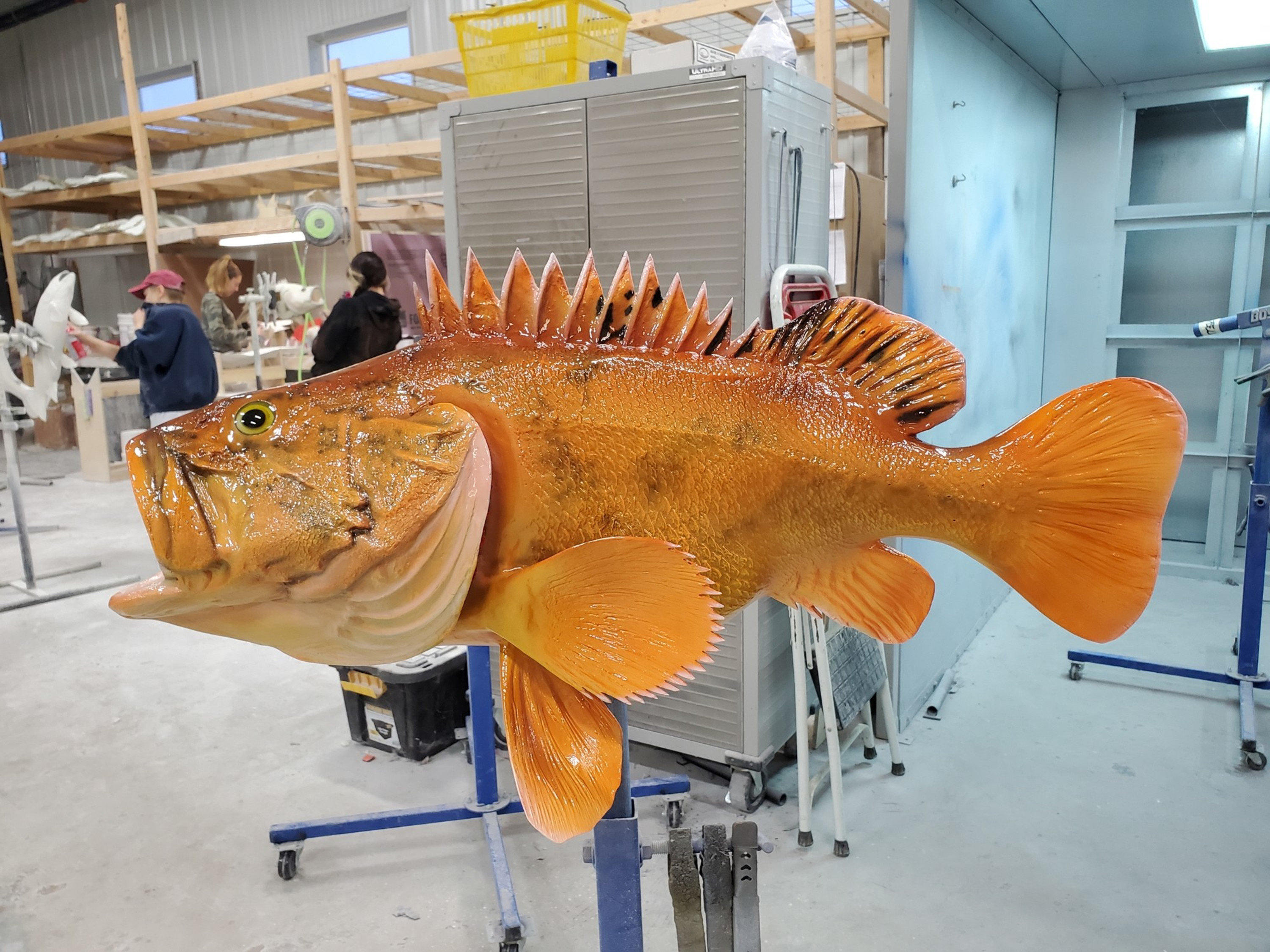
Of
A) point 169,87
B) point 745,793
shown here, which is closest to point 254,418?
point 745,793

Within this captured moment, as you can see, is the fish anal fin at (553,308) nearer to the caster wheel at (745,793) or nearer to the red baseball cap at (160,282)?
the caster wheel at (745,793)

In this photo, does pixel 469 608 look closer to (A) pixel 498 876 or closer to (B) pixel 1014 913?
(A) pixel 498 876

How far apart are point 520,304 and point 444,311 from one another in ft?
0.22

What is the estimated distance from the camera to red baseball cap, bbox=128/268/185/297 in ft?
16.1

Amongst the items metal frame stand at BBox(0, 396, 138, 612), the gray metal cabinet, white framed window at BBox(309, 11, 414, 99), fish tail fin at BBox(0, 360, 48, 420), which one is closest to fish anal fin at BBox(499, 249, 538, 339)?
the gray metal cabinet

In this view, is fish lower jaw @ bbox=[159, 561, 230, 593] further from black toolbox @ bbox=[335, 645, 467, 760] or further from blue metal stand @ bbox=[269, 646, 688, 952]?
black toolbox @ bbox=[335, 645, 467, 760]

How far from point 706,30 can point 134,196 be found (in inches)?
254

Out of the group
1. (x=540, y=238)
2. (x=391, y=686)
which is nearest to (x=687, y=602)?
(x=540, y=238)

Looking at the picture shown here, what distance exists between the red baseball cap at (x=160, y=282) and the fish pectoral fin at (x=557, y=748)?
4.94 metres

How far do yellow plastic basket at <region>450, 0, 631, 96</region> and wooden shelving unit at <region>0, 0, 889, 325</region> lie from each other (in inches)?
44.2

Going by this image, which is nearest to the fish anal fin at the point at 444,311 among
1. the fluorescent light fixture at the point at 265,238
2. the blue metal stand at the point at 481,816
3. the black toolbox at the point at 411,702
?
the blue metal stand at the point at 481,816

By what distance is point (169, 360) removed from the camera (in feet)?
15.8

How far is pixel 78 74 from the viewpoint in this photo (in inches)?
429

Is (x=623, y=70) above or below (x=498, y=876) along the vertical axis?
above
